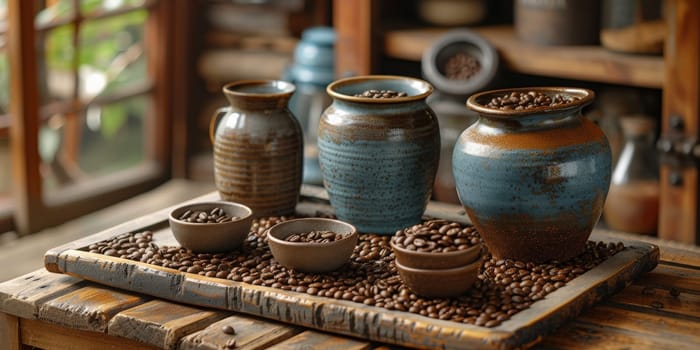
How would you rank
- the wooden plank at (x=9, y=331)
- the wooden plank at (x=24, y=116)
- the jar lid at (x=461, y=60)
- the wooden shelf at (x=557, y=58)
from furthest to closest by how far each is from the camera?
the wooden plank at (x=24, y=116), the jar lid at (x=461, y=60), the wooden shelf at (x=557, y=58), the wooden plank at (x=9, y=331)

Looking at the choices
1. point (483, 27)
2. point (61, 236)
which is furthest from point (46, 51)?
point (483, 27)

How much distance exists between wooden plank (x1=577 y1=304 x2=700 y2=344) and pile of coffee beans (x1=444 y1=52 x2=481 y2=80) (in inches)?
64.3

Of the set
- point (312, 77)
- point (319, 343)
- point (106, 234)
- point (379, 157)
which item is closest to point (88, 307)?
point (106, 234)

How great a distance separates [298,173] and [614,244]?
0.64 metres

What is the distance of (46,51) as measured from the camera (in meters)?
3.76

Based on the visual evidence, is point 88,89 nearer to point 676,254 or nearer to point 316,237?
point 316,237

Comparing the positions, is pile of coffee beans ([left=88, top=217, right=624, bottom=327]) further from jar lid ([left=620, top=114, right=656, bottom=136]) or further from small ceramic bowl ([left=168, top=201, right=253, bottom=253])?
jar lid ([left=620, top=114, right=656, bottom=136])

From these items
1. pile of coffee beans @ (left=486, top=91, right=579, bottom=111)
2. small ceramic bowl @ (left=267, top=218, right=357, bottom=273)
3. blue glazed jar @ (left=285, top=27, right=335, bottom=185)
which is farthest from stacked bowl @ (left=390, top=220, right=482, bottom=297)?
blue glazed jar @ (left=285, top=27, right=335, bottom=185)

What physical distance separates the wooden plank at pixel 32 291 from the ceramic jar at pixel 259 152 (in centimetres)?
39

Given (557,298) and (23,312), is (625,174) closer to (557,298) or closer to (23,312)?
(557,298)

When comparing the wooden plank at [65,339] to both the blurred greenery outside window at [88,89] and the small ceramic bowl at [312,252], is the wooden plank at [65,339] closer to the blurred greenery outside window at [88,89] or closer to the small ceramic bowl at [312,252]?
the small ceramic bowl at [312,252]

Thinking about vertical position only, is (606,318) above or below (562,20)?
below

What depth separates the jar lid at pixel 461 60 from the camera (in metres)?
3.35

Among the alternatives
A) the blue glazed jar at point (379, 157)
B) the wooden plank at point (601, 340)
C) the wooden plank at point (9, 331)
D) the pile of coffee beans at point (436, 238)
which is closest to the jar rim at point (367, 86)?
the blue glazed jar at point (379, 157)
